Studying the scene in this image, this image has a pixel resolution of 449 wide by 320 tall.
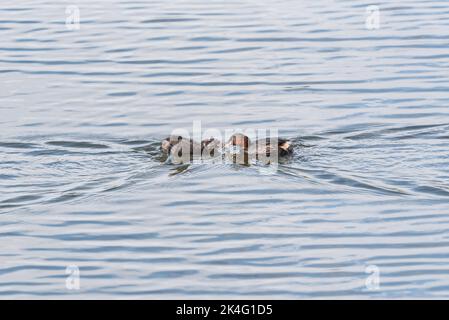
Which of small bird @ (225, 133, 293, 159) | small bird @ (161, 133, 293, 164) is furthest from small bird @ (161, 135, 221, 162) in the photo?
small bird @ (225, 133, 293, 159)

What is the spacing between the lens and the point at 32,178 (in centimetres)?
1232

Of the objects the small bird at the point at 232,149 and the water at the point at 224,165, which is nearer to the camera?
the water at the point at 224,165

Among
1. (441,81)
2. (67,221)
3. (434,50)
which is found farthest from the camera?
(434,50)

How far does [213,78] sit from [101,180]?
4.88 metres

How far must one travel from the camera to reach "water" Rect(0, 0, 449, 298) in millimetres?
9797

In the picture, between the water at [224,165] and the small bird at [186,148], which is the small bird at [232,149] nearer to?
the small bird at [186,148]

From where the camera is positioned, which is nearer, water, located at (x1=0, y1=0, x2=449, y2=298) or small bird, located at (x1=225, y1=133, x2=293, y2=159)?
water, located at (x1=0, y1=0, x2=449, y2=298)

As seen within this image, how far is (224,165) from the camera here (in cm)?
1284

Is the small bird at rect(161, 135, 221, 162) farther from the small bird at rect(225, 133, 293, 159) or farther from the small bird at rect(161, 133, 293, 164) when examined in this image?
the small bird at rect(225, 133, 293, 159)

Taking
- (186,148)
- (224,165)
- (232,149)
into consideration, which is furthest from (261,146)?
(186,148)

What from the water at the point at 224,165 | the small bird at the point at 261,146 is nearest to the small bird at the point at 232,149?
the small bird at the point at 261,146

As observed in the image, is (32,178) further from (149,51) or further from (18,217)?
(149,51)

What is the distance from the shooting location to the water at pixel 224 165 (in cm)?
980

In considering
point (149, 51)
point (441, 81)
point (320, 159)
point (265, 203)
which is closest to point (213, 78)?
point (149, 51)
